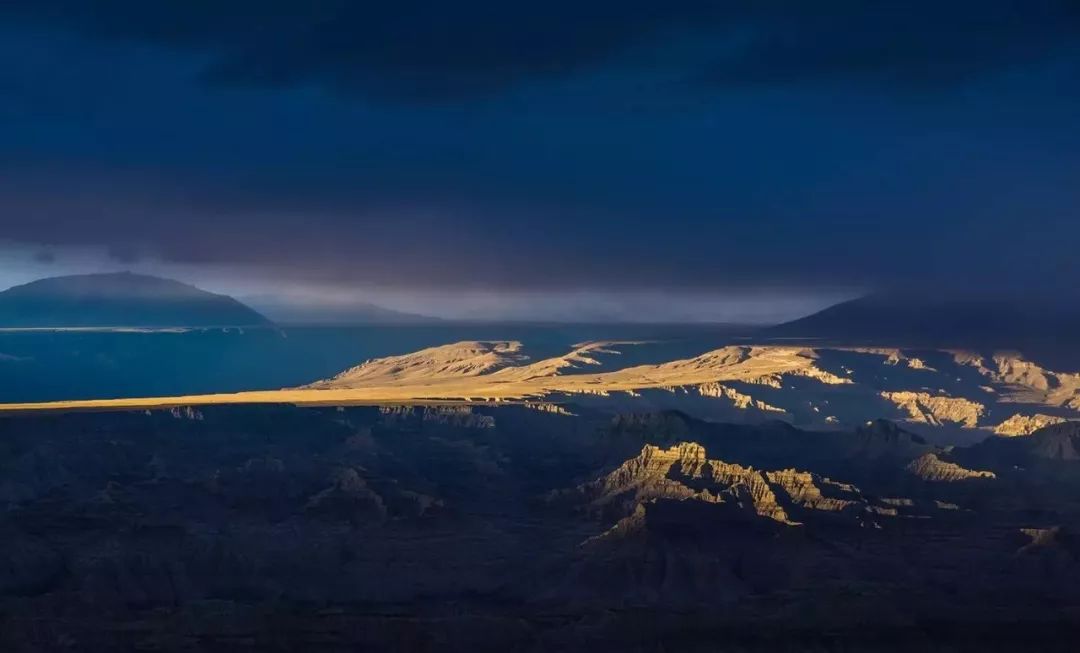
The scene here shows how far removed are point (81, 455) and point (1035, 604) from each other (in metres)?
129

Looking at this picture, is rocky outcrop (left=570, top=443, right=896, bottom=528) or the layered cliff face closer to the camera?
the layered cliff face

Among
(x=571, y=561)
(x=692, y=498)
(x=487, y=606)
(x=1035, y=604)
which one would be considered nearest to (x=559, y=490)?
(x=692, y=498)

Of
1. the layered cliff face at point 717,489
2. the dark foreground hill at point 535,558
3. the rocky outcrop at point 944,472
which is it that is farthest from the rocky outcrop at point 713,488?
the rocky outcrop at point 944,472

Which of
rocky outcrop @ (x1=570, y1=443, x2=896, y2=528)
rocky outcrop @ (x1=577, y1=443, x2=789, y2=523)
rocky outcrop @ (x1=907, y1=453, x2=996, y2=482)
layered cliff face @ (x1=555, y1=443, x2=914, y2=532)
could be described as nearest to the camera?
layered cliff face @ (x1=555, y1=443, x2=914, y2=532)

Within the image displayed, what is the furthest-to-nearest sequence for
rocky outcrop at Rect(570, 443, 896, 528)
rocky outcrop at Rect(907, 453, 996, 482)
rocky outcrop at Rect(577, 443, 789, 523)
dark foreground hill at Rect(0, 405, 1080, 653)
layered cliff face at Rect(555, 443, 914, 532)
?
rocky outcrop at Rect(907, 453, 996, 482) → rocky outcrop at Rect(577, 443, 789, 523) → rocky outcrop at Rect(570, 443, 896, 528) → layered cliff face at Rect(555, 443, 914, 532) → dark foreground hill at Rect(0, 405, 1080, 653)

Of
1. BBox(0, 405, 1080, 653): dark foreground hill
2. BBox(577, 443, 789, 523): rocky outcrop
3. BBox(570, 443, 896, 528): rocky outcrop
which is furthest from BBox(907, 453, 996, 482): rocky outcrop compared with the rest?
BBox(577, 443, 789, 523): rocky outcrop

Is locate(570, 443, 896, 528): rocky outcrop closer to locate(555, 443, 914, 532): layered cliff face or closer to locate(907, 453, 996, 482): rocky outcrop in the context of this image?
locate(555, 443, 914, 532): layered cliff face

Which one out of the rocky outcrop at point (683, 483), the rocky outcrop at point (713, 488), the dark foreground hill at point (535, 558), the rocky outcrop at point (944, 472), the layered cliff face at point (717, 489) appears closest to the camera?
the dark foreground hill at point (535, 558)

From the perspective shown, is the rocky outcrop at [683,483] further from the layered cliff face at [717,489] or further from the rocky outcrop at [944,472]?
the rocky outcrop at [944,472]

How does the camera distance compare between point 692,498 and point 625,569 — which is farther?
point 692,498

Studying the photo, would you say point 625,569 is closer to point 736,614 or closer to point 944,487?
point 736,614

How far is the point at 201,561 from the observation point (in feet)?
485

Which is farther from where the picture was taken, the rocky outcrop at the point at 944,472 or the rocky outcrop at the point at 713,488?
the rocky outcrop at the point at 944,472

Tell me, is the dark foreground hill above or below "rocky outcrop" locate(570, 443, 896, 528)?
below
